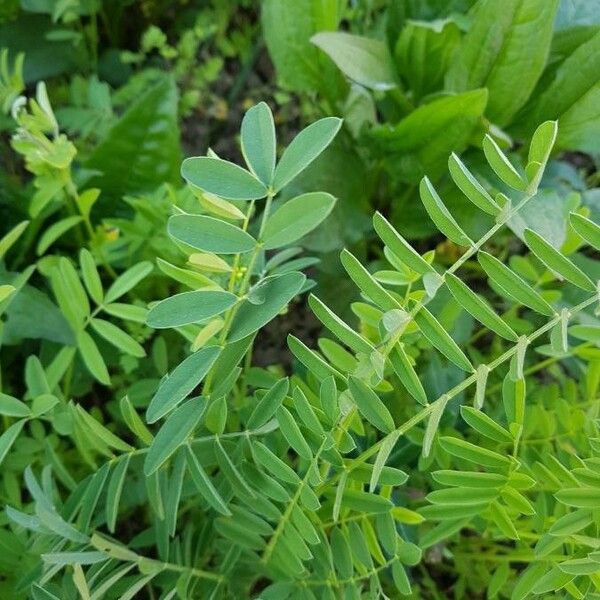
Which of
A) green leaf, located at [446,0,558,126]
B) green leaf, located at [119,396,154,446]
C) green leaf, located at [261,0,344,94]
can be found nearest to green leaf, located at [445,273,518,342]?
green leaf, located at [119,396,154,446]

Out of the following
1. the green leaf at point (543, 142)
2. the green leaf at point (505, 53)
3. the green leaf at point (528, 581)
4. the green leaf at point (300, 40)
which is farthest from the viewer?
the green leaf at point (300, 40)

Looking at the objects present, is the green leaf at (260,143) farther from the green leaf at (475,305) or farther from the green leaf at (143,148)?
the green leaf at (143,148)

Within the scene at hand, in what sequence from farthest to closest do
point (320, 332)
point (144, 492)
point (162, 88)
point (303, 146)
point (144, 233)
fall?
point (320, 332) < point (162, 88) < point (144, 233) < point (144, 492) < point (303, 146)

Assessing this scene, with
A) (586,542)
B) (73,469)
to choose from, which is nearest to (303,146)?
(586,542)

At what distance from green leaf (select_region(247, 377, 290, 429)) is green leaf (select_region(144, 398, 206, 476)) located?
44 mm

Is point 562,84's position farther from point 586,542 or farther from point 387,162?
point 586,542

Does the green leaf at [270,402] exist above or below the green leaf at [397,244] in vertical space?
below

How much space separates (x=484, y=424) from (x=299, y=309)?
2.00 ft

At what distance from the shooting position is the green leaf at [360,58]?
884 mm

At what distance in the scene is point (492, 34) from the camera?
0.85 m

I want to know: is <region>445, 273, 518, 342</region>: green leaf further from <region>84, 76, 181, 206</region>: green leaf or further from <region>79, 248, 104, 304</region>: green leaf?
<region>84, 76, 181, 206</region>: green leaf

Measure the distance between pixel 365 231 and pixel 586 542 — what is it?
531 mm

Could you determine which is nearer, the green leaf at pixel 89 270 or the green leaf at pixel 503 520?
the green leaf at pixel 503 520

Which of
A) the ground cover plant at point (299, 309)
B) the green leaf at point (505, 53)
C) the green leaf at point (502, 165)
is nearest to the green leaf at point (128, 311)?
the ground cover plant at point (299, 309)
